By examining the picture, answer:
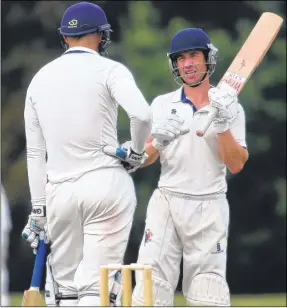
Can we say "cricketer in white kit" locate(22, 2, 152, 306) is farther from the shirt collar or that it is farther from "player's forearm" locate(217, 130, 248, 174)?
"player's forearm" locate(217, 130, 248, 174)

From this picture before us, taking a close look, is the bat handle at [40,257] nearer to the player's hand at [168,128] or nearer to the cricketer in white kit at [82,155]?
the cricketer in white kit at [82,155]

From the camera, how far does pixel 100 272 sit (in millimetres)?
5422

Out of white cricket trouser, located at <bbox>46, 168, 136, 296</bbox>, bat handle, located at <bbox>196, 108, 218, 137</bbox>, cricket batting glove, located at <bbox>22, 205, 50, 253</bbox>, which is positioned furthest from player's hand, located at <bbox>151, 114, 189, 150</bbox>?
cricket batting glove, located at <bbox>22, 205, 50, 253</bbox>

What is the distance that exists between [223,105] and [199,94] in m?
0.38

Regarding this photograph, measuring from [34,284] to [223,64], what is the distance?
34.8 feet

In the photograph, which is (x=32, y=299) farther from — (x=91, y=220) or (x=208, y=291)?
(x=208, y=291)

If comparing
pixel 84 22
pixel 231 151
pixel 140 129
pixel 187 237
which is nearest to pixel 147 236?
pixel 187 237

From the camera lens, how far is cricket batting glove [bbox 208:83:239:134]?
20.3 feet

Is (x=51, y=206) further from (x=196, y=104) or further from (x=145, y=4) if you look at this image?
(x=145, y=4)

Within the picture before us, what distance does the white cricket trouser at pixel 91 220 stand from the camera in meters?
5.75

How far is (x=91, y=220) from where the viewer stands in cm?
580

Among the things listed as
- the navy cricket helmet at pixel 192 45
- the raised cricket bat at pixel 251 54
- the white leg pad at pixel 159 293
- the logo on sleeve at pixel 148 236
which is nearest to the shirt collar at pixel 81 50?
the navy cricket helmet at pixel 192 45

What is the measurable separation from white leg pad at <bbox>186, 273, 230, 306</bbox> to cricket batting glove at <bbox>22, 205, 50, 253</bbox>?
0.83m

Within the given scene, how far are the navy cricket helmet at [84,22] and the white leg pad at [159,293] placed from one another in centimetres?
121
